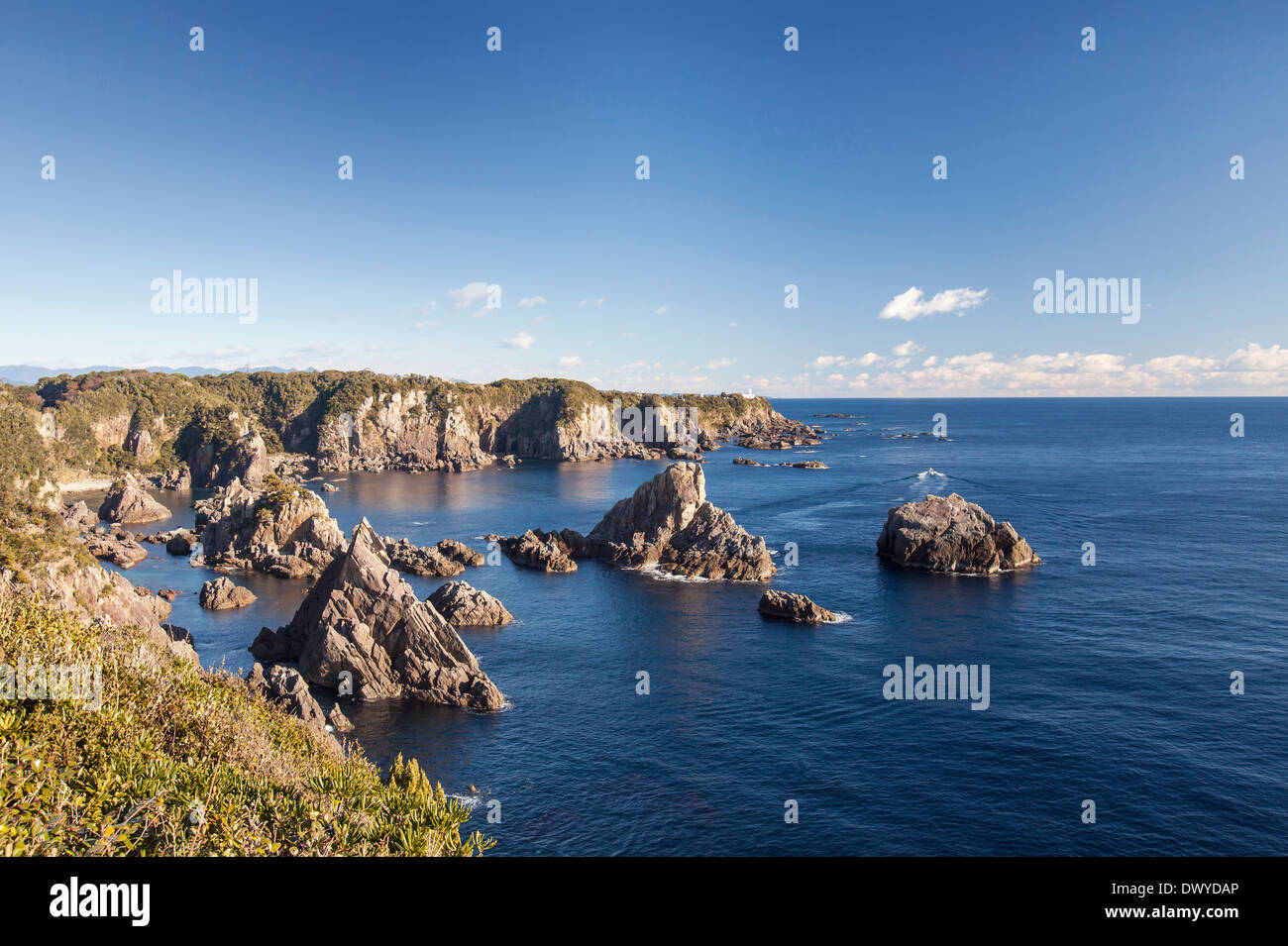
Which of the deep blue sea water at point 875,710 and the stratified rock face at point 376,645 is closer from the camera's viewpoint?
the deep blue sea water at point 875,710

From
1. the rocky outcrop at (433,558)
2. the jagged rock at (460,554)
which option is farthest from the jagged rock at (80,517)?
the jagged rock at (460,554)

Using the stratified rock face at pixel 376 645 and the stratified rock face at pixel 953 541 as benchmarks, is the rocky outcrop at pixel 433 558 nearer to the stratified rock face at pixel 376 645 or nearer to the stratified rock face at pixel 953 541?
the stratified rock face at pixel 376 645

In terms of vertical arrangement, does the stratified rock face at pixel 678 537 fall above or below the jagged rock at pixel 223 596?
above

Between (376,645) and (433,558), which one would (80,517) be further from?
(376,645)

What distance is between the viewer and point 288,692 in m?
53.2

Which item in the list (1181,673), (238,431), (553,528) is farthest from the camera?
(238,431)

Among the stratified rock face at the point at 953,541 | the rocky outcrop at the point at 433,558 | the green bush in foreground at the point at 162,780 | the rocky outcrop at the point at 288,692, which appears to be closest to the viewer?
the green bush in foreground at the point at 162,780

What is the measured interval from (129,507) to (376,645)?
10248 centimetres

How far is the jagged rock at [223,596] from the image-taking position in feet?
270

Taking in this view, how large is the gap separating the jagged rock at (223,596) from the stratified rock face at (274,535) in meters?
12.6

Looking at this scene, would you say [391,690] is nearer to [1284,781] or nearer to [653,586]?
[653,586]
